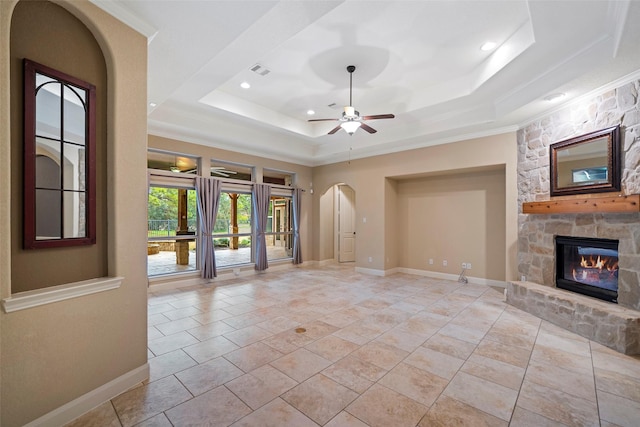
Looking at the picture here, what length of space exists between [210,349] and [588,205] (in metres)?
4.76

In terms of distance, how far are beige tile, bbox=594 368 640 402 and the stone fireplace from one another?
63cm

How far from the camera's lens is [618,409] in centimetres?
211

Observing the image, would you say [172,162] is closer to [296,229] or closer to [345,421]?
[296,229]

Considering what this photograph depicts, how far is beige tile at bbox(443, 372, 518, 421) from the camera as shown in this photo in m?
A: 2.11

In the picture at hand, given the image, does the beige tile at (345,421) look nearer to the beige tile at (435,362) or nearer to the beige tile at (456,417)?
the beige tile at (456,417)

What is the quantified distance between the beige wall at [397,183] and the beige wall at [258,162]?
0.30m

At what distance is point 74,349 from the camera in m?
2.01

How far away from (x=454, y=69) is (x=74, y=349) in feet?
17.4

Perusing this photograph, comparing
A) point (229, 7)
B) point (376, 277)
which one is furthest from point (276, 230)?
point (229, 7)

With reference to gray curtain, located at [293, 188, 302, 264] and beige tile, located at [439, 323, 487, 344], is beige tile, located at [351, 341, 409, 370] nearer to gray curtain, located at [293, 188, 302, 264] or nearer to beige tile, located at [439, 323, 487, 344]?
beige tile, located at [439, 323, 487, 344]

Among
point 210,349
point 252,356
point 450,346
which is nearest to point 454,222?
point 450,346

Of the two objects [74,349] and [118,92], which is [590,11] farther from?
[74,349]

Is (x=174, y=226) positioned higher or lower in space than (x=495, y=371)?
higher

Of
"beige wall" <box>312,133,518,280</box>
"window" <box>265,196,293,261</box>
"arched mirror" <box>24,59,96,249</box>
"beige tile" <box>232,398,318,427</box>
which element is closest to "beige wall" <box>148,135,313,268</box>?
"beige wall" <box>312,133,518,280</box>
